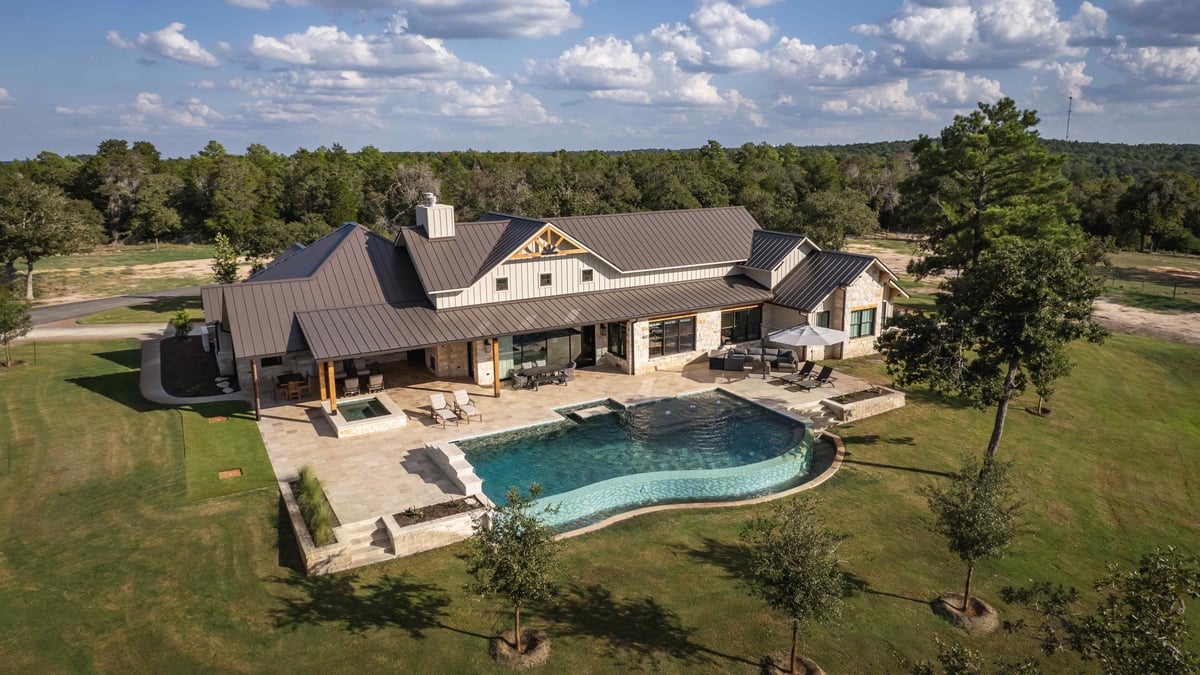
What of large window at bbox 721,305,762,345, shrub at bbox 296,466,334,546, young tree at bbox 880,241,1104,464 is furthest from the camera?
large window at bbox 721,305,762,345

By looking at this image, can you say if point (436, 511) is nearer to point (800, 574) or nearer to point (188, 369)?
point (800, 574)

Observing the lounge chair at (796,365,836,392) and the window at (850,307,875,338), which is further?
the window at (850,307,875,338)

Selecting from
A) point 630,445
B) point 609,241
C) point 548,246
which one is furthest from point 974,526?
point 609,241

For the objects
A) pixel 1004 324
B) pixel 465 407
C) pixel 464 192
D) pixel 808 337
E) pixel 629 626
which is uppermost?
pixel 464 192

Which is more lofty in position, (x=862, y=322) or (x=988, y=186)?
(x=988, y=186)

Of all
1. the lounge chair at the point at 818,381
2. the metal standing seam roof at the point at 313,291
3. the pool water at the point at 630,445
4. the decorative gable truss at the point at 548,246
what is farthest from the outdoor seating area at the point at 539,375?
the lounge chair at the point at 818,381

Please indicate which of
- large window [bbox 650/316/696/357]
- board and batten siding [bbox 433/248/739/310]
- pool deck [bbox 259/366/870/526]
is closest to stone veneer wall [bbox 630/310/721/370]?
large window [bbox 650/316/696/357]

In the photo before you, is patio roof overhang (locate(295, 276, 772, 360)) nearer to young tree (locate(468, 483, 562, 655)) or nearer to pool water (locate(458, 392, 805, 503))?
pool water (locate(458, 392, 805, 503))
